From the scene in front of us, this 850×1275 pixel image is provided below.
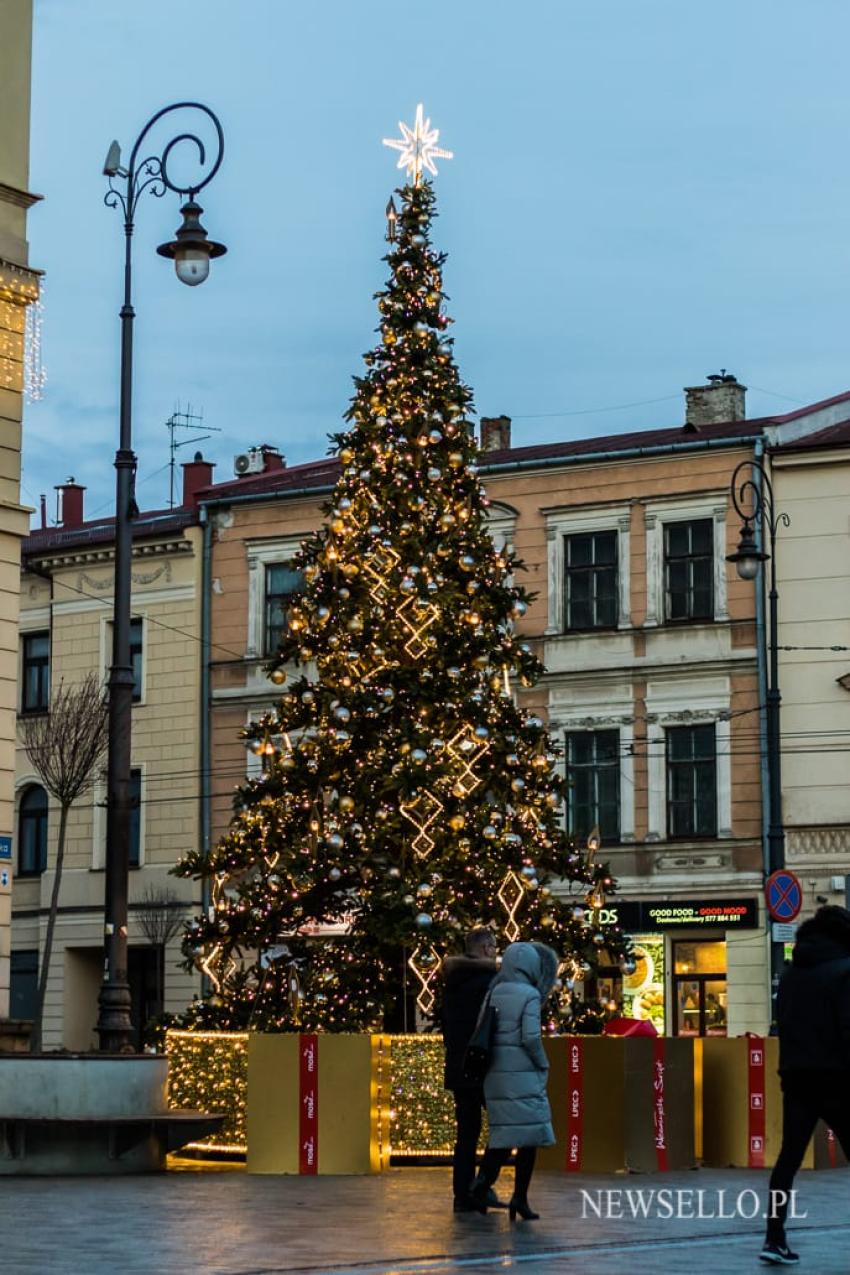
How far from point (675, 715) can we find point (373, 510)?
71.7ft

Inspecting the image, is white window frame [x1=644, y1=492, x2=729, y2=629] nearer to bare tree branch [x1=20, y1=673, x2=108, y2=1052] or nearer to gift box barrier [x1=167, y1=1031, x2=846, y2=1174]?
bare tree branch [x1=20, y1=673, x2=108, y2=1052]

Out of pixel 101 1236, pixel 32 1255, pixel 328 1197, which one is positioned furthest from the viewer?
pixel 328 1197

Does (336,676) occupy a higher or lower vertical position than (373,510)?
lower

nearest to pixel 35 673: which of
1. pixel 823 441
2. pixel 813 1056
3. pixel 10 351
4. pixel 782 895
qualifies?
pixel 823 441

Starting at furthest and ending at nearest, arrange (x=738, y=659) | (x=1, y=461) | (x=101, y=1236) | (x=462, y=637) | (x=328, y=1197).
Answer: (x=738, y=659), (x=1, y=461), (x=462, y=637), (x=328, y=1197), (x=101, y=1236)

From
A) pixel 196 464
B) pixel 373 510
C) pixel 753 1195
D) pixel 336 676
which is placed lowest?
pixel 753 1195

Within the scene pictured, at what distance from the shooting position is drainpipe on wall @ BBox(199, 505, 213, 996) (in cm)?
4650

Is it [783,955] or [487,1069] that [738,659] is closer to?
[783,955]

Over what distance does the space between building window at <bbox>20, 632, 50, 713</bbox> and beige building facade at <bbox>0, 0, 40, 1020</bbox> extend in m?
25.2

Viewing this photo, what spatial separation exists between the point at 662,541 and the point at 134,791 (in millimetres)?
12438

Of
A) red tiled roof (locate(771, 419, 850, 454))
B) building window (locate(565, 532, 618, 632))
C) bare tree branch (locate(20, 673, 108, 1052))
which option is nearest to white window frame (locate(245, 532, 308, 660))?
bare tree branch (locate(20, 673, 108, 1052))

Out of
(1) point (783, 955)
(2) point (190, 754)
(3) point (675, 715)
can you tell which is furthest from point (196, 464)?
(1) point (783, 955)

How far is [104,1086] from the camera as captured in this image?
1825 cm

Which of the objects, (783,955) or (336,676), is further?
(783,955)
